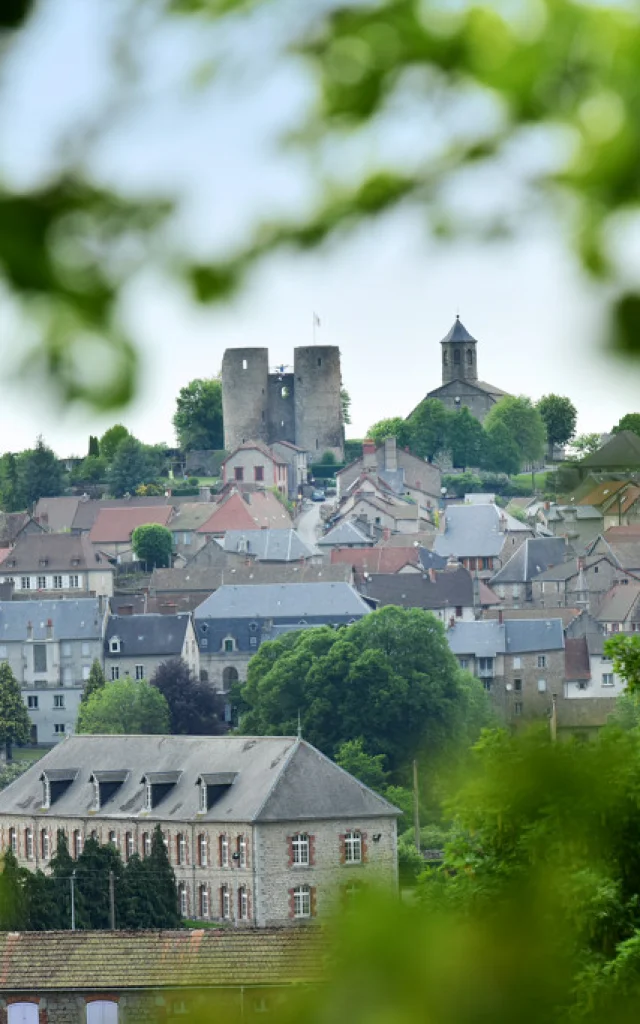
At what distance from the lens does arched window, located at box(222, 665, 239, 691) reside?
2990 inches

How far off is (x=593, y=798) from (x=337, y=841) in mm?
45140

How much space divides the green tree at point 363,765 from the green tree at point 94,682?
13.6 m

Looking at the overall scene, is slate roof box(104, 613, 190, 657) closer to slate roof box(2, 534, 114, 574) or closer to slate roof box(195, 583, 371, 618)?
slate roof box(195, 583, 371, 618)

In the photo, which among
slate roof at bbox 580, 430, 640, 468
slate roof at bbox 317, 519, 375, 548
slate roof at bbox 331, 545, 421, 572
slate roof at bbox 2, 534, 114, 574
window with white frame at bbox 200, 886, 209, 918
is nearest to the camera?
slate roof at bbox 580, 430, 640, 468

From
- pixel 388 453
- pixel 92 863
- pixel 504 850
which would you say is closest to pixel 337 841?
pixel 92 863

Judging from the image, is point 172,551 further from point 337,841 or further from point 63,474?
point 337,841

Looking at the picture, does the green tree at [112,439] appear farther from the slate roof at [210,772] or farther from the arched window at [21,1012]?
the slate roof at [210,772]

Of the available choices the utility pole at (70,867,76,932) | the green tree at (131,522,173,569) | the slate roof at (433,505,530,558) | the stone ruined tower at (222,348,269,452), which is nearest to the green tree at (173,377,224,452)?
the stone ruined tower at (222,348,269,452)

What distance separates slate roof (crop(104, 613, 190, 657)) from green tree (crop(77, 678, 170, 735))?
5.16 metres

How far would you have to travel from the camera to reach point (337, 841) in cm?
4738

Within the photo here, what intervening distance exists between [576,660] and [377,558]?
50.7ft

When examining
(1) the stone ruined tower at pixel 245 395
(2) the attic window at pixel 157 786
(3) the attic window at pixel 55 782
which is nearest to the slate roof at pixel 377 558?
(1) the stone ruined tower at pixel 245 395

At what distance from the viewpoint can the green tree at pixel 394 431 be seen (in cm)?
10712

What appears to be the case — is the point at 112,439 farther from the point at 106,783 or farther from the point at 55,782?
the point at 55,782
